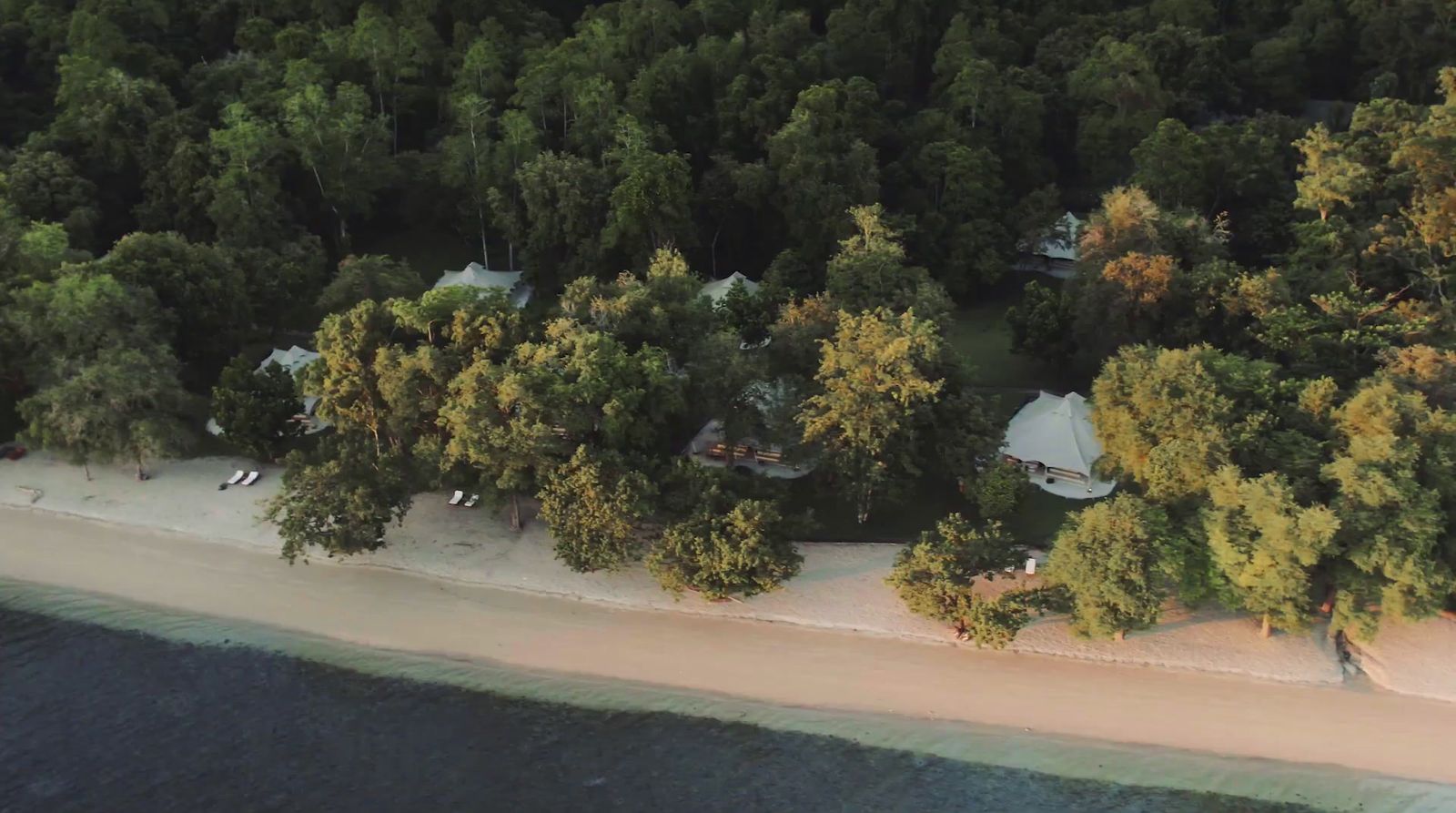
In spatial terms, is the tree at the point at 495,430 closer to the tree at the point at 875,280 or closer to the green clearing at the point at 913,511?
the green clearing at the point at 913,511

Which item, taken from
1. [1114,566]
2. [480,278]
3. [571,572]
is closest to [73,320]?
[480,278]

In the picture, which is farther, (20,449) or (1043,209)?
(1043,209)

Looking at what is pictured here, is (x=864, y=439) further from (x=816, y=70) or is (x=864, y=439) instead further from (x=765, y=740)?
(x=816, y=70)

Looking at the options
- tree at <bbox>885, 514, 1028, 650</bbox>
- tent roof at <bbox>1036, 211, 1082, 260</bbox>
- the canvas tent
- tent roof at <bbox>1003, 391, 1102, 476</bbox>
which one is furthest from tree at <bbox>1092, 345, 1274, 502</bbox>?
tent roof at <bbox>1036, 211, 1082, 260</bbox>

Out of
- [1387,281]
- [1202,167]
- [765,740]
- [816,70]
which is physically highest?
[816,70]

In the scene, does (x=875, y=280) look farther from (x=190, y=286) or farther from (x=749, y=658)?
(x=190, y=286)

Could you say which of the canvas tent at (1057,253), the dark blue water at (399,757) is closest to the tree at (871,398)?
the dark blue water at (399,757)

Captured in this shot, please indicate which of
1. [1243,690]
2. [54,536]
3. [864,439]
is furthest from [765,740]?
[54,536]
